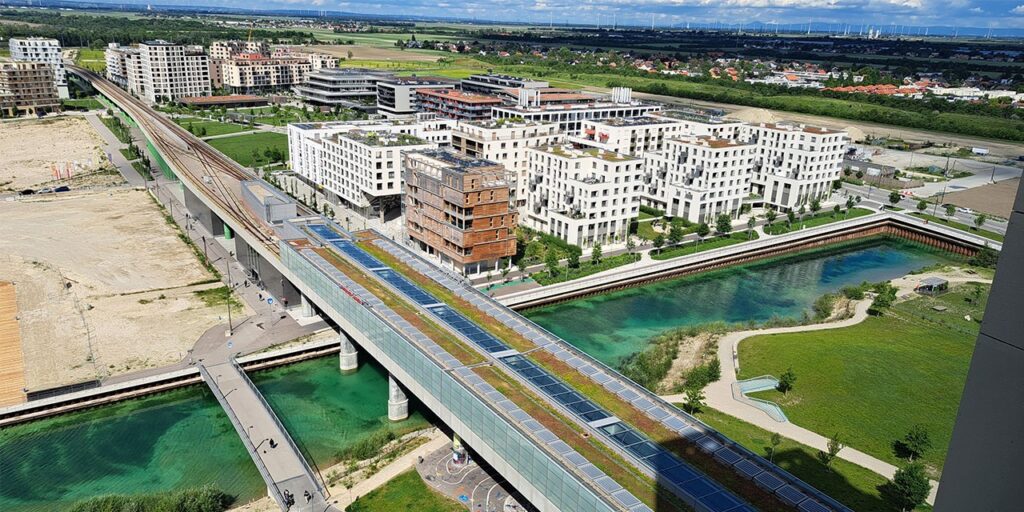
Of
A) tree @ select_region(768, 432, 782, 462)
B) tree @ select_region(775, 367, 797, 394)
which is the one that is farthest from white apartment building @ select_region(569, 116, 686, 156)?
tree @ select_region(768, 432, 782, 462)

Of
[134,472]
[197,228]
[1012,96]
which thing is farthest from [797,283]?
[1012,96]

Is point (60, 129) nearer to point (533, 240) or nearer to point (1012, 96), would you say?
point (533, 240)

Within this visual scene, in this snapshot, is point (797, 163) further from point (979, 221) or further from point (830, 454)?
point (830, 454)

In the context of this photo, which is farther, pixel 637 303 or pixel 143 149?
pixel 143 149

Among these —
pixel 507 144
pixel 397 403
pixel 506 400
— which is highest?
pixel 507 144

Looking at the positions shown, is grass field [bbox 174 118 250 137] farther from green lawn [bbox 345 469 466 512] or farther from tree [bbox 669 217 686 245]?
green lawn [bbox 345 469 466 512]

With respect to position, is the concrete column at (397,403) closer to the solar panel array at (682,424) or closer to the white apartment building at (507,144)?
the solar panel array at (682,424)

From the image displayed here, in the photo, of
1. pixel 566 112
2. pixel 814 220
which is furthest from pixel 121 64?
pixel 814 220

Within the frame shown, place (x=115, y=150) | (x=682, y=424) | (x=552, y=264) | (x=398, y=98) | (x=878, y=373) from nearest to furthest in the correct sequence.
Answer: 1. (x=682, y=424)
2. (x=878, y=373)
3. (x=552, y=264)
4. (x=115, y=150)
5. (x=398, y=98)
